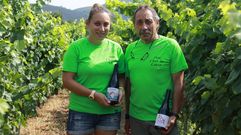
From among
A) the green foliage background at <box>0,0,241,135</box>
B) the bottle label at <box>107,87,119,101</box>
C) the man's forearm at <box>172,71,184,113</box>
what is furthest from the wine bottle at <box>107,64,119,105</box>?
the green foliage background at <box>0,0,241,135</box>

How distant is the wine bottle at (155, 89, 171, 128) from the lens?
272 centimetres

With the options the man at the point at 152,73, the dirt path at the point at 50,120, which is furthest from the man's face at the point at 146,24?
the dirt path at the point at 50,120

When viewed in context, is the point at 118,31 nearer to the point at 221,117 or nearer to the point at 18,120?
the point at 18,120

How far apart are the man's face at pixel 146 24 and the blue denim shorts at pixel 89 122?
65 cm

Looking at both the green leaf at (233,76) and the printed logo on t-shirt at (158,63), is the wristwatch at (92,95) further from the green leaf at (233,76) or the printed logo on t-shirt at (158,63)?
the green leaf at (233,76)

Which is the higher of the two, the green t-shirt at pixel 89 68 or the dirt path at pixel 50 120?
the green t-shirt at pixel 89 68

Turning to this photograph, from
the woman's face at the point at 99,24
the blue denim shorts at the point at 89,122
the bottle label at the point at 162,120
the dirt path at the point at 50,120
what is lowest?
the dirt path at the point at 50,120

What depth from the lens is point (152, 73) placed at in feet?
9.05

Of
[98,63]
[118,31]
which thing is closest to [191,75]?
[98,63]

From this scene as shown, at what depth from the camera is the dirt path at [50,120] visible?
799cm

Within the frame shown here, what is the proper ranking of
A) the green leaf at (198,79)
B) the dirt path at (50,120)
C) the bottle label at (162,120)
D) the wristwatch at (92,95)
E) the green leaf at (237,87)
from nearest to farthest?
the green leaf at (237,87)
the green leaf at (198,79)
the bottle label at (162,120)
the wristwatch at (92,95)
the dirt path at (50,120)

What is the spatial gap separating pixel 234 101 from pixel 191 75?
1162mm

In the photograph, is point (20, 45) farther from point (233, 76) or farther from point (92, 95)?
point (233, 76)

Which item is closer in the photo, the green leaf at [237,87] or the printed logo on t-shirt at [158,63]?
the green leaf at [237,87]
